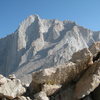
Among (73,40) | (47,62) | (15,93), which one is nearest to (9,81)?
(15,93)

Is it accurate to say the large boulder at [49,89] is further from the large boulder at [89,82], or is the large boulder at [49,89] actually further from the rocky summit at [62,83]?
the large boulder at [89,82]

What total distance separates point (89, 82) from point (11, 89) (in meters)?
4.54

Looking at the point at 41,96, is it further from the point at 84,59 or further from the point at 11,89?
the point at 84,59

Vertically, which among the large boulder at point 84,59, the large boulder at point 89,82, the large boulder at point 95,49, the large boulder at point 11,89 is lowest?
the large boulder at point 89,82

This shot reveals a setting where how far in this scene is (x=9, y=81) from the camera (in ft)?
55.8

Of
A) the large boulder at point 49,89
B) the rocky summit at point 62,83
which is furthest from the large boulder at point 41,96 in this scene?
the large boulder at point 49,89

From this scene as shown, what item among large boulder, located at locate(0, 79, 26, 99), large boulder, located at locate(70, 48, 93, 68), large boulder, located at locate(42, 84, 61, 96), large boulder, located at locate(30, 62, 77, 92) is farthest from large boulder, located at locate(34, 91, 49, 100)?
large boulder, located at locate(70, 48, 93, 68)

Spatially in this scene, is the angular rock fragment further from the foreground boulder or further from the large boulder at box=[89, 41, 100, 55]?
the large boulder at box=[89, 41, 100, 55]

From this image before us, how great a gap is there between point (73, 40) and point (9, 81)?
18067 cm

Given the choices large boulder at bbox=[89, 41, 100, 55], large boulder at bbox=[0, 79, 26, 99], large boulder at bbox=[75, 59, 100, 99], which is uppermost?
large boulder at bbox=[89, 41, 100, 55]

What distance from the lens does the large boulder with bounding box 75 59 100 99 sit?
613 inches

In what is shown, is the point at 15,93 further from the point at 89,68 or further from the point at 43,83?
the point at 89,68

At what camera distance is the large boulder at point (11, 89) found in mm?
16225

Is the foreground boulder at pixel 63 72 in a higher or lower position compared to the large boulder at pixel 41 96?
higher
